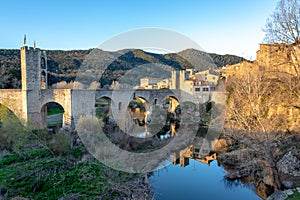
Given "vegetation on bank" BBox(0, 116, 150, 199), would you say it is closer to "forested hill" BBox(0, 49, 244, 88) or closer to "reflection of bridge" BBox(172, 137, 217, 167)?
"reflection of bridge" BBox(172, 137, 217, 167)

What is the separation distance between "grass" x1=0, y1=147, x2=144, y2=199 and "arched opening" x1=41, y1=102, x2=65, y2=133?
481 centimetres

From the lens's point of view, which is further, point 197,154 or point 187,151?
point 187,151

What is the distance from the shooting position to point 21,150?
9.83 meters

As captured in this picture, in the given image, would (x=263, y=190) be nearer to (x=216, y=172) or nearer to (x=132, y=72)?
(x=216, y=172)

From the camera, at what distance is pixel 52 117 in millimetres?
19281

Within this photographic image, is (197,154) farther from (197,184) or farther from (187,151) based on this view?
(197,184)

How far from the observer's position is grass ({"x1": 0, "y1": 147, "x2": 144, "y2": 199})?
6211 mm

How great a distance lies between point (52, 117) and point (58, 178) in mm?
13596

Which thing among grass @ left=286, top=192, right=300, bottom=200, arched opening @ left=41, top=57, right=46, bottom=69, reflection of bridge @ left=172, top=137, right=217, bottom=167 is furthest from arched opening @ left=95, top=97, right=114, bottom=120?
grass @ left=286, top=192, right=300, bottom=200

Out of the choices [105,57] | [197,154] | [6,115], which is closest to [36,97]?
[6,115]

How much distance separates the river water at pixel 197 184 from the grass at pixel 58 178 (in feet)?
4.60

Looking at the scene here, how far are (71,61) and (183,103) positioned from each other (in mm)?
21230

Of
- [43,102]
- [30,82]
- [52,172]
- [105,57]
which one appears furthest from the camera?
[105,57]

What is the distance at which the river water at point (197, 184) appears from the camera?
7.73 meters
